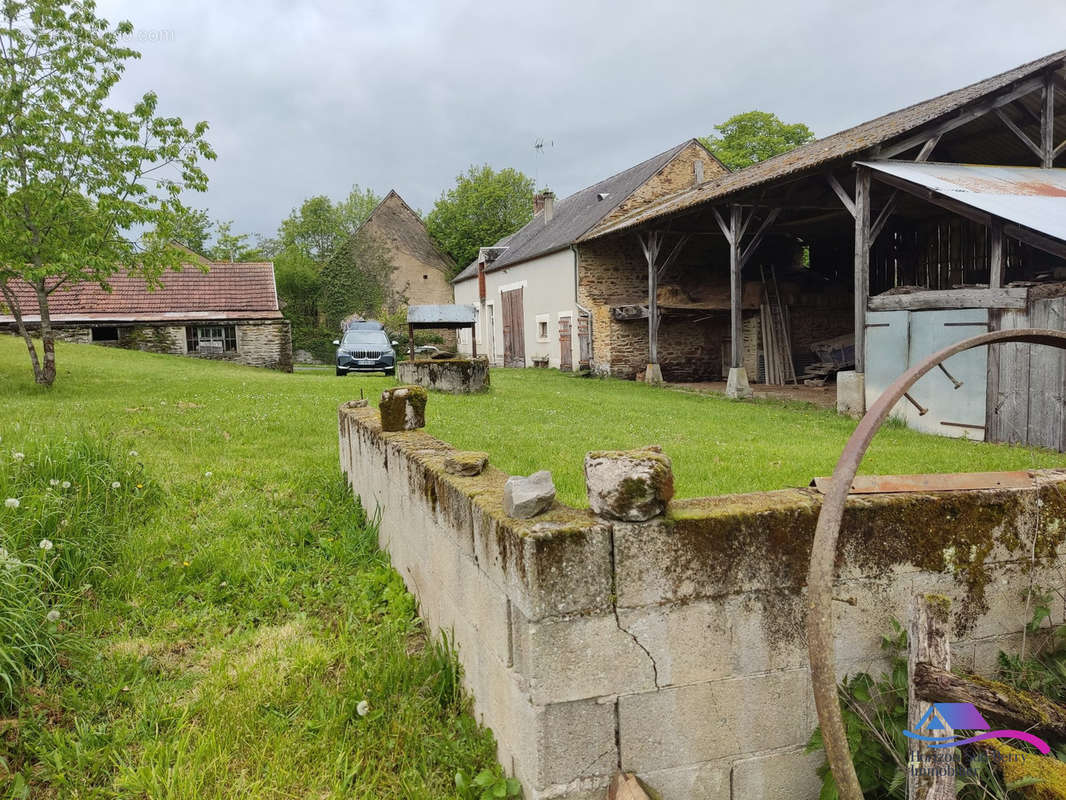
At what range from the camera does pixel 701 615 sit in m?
2.54

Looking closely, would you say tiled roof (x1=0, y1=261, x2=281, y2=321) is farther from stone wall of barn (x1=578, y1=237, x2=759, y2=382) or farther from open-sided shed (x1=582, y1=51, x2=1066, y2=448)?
open-sided shed (x1=582, y1=51, x2=1066, y2=448)

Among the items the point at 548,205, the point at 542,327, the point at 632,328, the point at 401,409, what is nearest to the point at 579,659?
the point at 401,409

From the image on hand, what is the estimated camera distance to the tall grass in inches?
137

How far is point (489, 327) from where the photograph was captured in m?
32.2

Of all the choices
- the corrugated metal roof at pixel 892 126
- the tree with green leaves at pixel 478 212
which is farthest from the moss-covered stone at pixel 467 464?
the tree with green leaves at pixel 478 212

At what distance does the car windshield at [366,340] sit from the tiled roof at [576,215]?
642 cm

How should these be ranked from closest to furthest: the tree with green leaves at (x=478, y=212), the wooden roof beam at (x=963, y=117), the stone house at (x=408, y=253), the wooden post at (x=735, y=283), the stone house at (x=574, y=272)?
the wooden roof beam at (x=963, y=117) < the wooden post at (x=735, y=283) < the stone house at (x=574, y=272) < the stone house at (x=408, y=253) < the tree with green leaves at (x=478, y=212)

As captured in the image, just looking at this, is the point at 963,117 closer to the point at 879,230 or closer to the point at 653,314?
the point at 879,230

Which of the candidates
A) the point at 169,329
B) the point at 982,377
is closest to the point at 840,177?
the point at 982,377

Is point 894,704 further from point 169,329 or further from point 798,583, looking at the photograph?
point 169,329

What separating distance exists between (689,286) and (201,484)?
17.6 m

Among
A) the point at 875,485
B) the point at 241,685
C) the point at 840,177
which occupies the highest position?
the point at 840,177

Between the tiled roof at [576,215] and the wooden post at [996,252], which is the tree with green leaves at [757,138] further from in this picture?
the wooden post at [996,252]

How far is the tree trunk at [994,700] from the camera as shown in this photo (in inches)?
87.5
